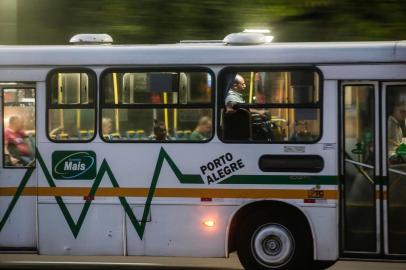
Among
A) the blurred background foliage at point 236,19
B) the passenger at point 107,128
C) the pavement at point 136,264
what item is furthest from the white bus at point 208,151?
the blurred background foliage at point 236,19

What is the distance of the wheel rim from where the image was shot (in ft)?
28.9

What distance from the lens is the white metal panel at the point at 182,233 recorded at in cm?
875

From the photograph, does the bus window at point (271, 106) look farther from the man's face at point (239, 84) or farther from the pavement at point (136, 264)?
the pavement at point (136, 264)

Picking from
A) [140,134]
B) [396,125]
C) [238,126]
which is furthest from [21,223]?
[396,125]

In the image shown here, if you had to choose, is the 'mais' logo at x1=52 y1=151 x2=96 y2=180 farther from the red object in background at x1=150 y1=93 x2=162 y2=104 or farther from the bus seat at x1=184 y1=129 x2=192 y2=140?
the bus seat at x1=184 y1=129 x2=192 y2=140

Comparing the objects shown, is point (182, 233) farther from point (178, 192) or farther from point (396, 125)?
point (396, 125)

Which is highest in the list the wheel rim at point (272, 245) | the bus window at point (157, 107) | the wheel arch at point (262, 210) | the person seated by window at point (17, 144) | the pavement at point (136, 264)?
the bus window at point (157, 107)

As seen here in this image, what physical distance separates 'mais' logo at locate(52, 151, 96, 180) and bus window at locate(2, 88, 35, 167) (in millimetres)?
347

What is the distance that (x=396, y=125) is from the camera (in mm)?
8578

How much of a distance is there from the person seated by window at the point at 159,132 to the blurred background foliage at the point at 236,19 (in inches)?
224

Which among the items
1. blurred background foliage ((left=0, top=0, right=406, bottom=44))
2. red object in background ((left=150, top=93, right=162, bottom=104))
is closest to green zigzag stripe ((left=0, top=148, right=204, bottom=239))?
red object in background ((left=150, top=93, right=162, bottom=104))

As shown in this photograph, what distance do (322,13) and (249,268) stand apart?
6.76m

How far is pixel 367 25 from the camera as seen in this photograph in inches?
556

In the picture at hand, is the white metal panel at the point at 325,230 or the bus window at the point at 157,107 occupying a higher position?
the bus window at the point at 157,107
